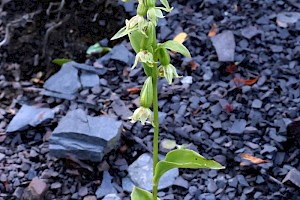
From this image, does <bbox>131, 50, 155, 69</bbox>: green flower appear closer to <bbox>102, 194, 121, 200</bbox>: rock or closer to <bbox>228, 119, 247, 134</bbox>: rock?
<bbox>102, 194, 121, 200</bbox>: rock

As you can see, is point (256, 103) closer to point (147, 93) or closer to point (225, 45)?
point (225, 45)

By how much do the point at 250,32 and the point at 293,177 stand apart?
96cm

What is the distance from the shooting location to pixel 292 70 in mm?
2994

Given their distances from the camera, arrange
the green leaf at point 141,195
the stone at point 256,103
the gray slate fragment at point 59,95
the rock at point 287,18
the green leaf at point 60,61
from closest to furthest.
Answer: the green leaf at point 141,195, the stone at point 256,103, the gray slate fragment at point 59,95, the green leaf at point 60,61, the rock at point 287,18

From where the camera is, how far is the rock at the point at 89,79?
299 centimetres

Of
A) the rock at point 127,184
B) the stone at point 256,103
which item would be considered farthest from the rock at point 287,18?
the rock at point 127,184

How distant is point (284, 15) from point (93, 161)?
55.0 inches

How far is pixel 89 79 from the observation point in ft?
9.91

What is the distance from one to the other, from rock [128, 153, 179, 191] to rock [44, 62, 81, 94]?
544mm

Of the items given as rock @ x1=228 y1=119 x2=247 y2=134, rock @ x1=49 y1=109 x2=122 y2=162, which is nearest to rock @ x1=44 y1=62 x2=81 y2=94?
rock @ x1=49 y1=109 x2=122 y2=162

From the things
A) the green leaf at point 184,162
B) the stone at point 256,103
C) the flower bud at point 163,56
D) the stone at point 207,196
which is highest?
the flower bud at point 163,56

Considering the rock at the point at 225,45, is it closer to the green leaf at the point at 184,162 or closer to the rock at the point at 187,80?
the rock at the point at 187,80

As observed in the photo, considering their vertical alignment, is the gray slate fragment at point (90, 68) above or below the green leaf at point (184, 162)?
below

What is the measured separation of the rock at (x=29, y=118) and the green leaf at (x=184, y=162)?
86cm
